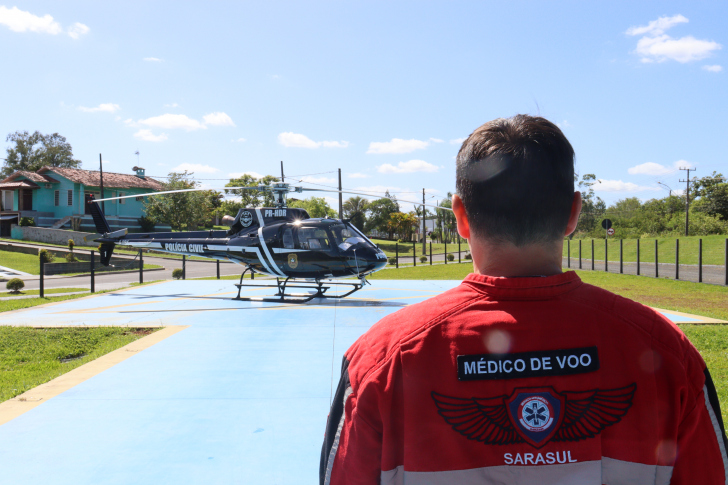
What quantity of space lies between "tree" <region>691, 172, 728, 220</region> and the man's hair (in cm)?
6208

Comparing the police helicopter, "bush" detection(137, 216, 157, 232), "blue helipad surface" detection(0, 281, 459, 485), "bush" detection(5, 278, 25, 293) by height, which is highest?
"bush" detection(137, 216, 157, 232)

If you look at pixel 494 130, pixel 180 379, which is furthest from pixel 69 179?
pixel 494 130

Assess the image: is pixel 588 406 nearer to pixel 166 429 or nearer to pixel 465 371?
pixel 465 371

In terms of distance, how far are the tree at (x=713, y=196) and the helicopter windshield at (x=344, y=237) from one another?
55.2m

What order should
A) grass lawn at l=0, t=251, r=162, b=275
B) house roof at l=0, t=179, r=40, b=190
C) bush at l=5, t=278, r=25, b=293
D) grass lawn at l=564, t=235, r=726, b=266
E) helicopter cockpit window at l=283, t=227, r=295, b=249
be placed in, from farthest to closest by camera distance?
1. house roof at l=0, t=179, r=40, b=190
2. grass lawn at l=564, t=235, r=726, b=266
3. grass lawn at l=0, t=251, r=162, b=275
4. bush at l=5, t=278, r=25, b=293
5. helicopter cockpit window at l=283, t=227, r=295, b=249

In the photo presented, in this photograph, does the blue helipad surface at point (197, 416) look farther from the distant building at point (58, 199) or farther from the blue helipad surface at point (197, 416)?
the distant building at point (58, 199)

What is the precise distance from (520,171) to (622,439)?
2.09ft

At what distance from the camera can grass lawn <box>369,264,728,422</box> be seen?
18.0 feet

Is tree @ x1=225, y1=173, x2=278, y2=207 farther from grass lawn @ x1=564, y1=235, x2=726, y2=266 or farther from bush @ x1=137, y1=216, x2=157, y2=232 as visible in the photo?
grass lawn @ x1=564, y1=235, x2=726, y2=266

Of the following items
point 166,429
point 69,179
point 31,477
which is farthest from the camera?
point 69,179

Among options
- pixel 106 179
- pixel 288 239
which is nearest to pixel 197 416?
pixel 288 239

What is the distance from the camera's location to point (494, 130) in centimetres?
116

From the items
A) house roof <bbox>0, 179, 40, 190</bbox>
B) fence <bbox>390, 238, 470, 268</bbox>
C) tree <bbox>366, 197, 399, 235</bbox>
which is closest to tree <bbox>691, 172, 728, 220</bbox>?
fence <bbox>390, 238, 470, 268</bbox>

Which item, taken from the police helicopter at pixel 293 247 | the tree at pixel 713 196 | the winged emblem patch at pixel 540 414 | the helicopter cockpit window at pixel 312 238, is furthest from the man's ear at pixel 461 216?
the tree at pixel 713 196
